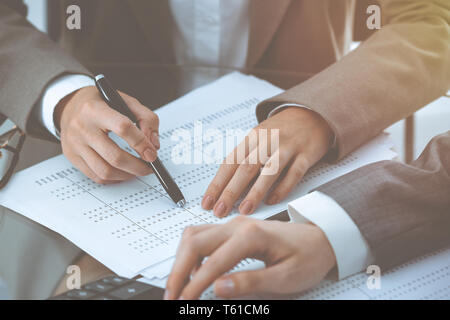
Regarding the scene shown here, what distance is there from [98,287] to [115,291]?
22mm

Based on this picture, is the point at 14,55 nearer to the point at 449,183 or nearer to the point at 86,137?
the point at 86,137

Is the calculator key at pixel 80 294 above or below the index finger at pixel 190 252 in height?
below

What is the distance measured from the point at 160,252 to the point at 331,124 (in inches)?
13.3

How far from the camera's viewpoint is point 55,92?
0.90 metres

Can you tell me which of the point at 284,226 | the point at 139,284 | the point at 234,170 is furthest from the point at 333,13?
the point at 139,284

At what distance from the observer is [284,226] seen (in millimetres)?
617

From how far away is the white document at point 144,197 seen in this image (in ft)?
2.22

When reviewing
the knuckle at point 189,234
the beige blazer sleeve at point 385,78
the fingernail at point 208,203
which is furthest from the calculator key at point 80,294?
the beige blazer sleeve at point 385,78

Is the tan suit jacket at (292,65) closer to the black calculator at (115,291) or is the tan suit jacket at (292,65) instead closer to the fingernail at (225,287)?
the black calculator at (115,291)

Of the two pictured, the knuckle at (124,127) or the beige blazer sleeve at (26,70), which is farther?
the beige blazer sleeve at (26,70)

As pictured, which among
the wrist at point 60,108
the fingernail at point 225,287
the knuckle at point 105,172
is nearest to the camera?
the fingernail at point 225,287

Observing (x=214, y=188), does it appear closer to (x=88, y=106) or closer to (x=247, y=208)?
(x=247, y=208)

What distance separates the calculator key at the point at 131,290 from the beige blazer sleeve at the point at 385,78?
0.39 m

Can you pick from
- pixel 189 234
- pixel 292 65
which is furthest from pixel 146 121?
pixel 292 65
